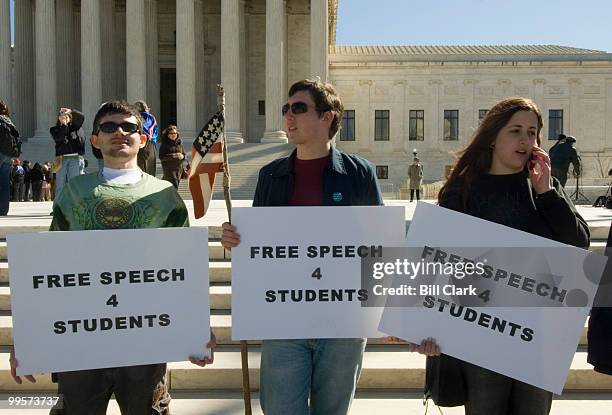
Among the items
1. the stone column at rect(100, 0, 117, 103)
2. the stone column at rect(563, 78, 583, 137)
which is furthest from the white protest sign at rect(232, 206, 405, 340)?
the stone column at rect(563, 78, 583, 137)

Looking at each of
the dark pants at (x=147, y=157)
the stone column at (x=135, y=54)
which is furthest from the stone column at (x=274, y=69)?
the dark pants at (x=147, y=157)

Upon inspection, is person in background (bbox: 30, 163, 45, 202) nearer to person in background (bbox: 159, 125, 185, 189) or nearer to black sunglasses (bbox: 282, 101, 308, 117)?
person in background (bbox: 159, 125, 185, 189)

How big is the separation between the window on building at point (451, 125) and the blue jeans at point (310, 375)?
47.4m

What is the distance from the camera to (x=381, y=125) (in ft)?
162

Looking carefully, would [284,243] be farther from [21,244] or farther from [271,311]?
[21,244]

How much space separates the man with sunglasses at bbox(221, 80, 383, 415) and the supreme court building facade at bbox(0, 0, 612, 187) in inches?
1352

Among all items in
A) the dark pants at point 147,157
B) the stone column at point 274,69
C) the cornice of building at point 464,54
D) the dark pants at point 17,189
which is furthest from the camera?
the cornice of building at point 464,54

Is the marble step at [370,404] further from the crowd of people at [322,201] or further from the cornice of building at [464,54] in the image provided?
the cornice of building at [464,54]

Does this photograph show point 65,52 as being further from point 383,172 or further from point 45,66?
point 383,172

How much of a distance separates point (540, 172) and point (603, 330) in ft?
2.99

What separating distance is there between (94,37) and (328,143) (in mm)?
39281

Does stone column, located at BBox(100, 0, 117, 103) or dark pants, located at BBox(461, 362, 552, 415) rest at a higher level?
stone column, located at BBox(100, 0, 117, 103)

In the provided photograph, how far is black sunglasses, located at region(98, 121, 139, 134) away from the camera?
3.35 meters

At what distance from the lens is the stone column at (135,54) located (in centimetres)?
3922
